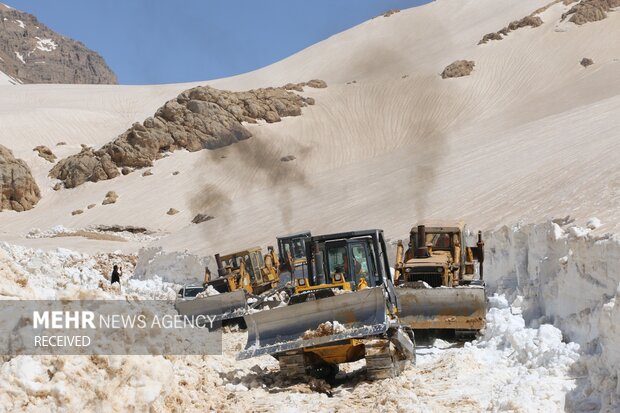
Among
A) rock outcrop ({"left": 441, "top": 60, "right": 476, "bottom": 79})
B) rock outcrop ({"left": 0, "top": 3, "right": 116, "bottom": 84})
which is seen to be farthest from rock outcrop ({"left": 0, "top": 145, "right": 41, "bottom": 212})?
rock outcrop ({"left": 0, "top": 3, "right": 116, "bottom": 84})

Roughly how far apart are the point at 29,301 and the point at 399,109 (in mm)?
43033

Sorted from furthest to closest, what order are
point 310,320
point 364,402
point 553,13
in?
point 553,13 → point 310,320 → point 364,402

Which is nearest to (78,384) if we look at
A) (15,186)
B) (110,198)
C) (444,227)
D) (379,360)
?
(379,360)

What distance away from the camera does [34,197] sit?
4456cm

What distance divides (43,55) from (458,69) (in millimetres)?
122000

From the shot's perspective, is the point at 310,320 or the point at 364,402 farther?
the point at 310,320

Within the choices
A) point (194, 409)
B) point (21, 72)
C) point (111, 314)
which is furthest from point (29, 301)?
point (21, 72)

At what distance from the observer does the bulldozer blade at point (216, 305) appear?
14641mm

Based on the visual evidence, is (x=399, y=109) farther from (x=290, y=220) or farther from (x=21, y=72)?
(x=21, y=72)

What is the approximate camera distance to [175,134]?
46.5m

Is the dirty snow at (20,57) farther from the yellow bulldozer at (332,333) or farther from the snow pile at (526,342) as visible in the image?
the yellow bulldozer at (332,333)

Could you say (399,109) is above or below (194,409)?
above

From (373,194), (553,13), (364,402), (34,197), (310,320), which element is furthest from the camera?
(553,13)

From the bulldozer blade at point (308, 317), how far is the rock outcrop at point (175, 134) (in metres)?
37.3
